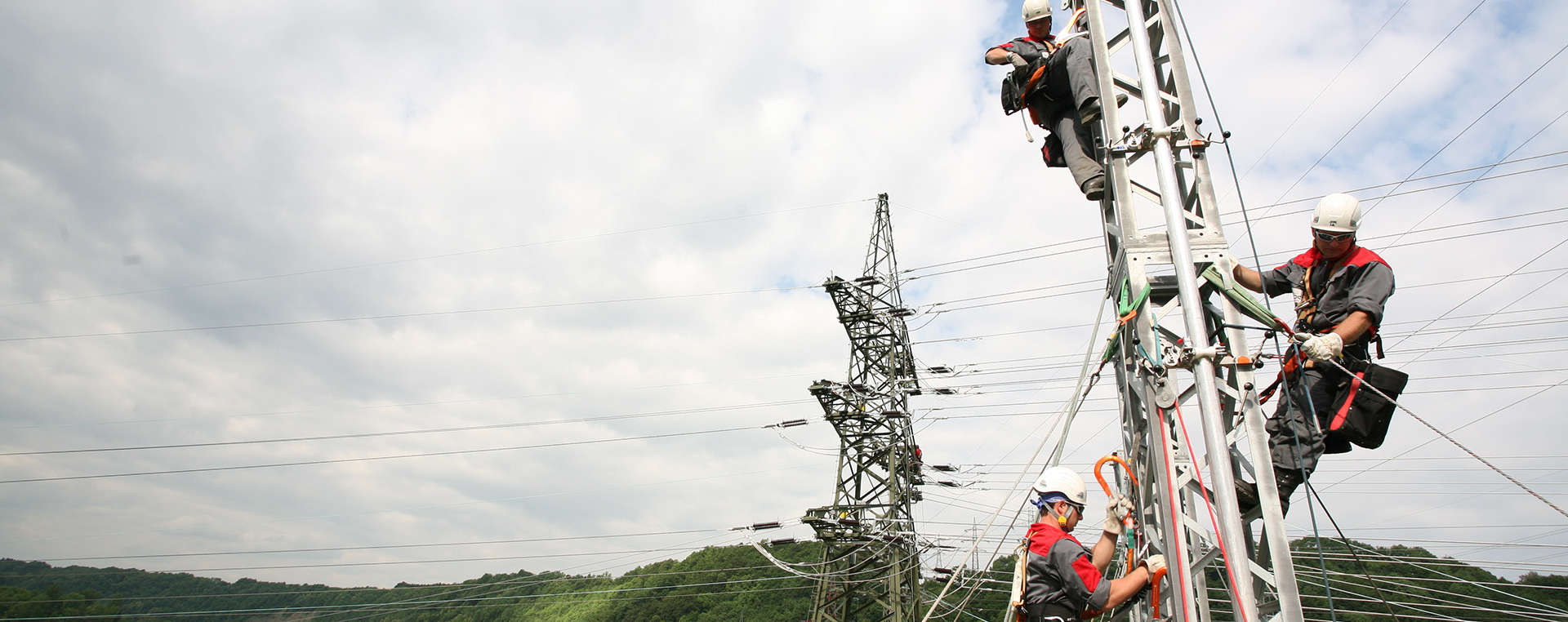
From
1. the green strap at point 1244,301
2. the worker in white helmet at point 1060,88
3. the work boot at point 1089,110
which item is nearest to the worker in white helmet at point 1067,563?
the green strap at point 1244,301

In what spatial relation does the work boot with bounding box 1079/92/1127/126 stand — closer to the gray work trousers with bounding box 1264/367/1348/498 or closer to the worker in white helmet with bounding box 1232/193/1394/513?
the worker in white helmet with bounding box 1232/193/1394/513

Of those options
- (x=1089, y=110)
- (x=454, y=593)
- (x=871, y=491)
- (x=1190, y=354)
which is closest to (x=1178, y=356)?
(x=1190, y=354)

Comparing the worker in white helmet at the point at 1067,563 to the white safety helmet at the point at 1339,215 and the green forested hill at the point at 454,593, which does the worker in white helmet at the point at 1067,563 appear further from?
the green forested hill at the point at 454,593

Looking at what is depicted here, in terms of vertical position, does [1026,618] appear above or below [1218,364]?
below

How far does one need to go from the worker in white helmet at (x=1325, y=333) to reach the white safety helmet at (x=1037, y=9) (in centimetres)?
230

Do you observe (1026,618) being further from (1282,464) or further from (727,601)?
(727,601)

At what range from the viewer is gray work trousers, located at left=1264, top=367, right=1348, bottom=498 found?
402cm

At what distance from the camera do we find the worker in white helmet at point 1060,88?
4.95 metres

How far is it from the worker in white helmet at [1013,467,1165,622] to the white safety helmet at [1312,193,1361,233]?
6.03ft

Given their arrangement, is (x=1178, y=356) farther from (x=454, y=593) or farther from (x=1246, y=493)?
(x=454, y=593)

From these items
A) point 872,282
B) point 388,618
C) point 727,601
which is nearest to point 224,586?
point 388,618

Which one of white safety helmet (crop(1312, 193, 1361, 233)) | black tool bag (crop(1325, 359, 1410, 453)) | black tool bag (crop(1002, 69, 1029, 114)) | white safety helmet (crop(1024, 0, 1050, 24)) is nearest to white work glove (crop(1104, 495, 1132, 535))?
black tool bag (crop(1325, 359, 1410, 453))

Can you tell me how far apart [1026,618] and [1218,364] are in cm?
175

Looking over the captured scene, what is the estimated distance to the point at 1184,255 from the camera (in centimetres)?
402
